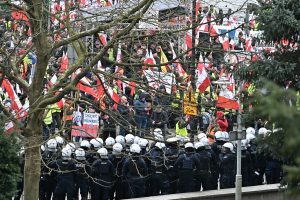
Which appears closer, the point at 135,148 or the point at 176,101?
the point at 176,101

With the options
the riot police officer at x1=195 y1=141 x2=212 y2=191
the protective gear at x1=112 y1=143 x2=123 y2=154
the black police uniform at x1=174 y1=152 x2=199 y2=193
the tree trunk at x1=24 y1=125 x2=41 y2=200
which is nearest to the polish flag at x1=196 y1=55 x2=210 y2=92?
the black police uniform at x1=174 y1=152 x2=199 y2=193

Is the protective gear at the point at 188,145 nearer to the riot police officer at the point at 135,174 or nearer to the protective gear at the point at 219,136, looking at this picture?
the riot police officer at the point at 135,174

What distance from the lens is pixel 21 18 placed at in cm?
1298

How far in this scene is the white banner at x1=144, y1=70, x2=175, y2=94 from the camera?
13.1 metres

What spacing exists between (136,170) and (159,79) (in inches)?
234

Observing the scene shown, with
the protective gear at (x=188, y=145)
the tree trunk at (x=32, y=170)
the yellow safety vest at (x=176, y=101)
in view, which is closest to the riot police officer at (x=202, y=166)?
the protective gear at (x=188, y=145)

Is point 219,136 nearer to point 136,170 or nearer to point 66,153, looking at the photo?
point 136,170

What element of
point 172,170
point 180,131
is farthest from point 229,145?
point 180,131

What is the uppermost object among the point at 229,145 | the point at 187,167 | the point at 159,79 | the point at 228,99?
the point at 159,79

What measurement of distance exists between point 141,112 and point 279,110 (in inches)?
740

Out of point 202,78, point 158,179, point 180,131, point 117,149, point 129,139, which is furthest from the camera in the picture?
point 180,131

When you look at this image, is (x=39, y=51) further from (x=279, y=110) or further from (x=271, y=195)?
(x=279, y=110)

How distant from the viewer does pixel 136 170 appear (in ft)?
62.1

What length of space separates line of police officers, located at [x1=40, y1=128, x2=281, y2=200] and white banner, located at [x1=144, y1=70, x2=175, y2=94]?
14.5ft
